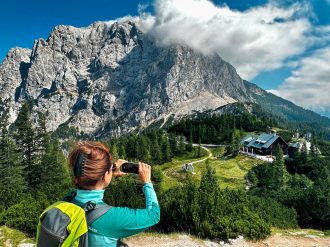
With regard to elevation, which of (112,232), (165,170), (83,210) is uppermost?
(83,210)

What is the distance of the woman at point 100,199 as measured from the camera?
4762 millimetres

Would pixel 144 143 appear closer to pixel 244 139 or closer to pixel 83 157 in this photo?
pixel 244 139

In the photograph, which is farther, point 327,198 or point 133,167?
point 327,198

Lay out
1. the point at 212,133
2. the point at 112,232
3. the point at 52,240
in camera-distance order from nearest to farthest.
Answer: the point at 52,240 → the point at 112,232 → the point at 212,133

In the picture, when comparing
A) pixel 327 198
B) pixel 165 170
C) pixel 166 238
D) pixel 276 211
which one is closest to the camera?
pixel 166 238

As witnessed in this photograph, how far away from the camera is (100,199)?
16.3 ft

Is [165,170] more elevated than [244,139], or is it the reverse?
[244,139]

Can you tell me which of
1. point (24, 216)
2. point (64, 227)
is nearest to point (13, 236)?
point (24, 216)

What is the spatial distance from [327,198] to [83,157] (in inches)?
1825

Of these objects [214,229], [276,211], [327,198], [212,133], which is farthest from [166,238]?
[212,133]

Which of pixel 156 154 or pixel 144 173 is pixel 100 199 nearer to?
pixel 144 173

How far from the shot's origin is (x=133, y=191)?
1303 inches

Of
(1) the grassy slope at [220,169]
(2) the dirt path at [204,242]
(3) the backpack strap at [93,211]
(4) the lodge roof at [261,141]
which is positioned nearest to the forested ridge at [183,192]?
(2) the dirt path at [204,242]

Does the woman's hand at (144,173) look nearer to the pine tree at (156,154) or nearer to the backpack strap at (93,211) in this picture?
the backpack strap at (93,211)
